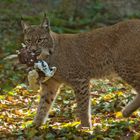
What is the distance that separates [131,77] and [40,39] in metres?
1.53

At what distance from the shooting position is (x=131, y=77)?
8.04 meters

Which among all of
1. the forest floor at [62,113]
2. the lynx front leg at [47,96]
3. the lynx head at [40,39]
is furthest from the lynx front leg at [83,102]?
the lynx head at [40,39]

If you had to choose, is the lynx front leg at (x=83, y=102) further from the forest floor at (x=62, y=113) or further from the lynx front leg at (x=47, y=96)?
the lynx front leg at (x=47, y=96)

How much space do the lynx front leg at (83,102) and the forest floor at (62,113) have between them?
17 centimetres

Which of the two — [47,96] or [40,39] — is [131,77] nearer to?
[47,96]

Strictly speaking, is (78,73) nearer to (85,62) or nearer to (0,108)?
(85,62)

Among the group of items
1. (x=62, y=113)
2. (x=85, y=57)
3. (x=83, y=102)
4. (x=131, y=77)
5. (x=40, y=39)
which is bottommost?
(x=62, y=113)

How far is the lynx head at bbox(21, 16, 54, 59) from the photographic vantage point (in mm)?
7965

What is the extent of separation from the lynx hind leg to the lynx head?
117 cm

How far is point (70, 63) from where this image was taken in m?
8.19

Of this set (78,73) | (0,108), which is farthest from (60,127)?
(0,108)

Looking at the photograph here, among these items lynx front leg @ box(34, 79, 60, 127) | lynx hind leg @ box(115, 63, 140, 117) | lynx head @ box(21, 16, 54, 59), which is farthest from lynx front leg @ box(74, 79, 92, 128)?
lynx head @ box(21, 16, 54, 59)

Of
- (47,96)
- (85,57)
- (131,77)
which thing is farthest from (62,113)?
(131,77)

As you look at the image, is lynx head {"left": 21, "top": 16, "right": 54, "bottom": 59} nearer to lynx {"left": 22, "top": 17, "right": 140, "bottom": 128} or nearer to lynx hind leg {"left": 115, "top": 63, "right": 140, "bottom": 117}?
lynx {"left": 22, "top": 17, "right": 140, "bottom": 128}
